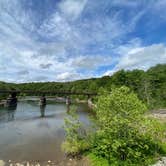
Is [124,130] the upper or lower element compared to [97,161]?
upper

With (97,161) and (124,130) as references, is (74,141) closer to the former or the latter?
(97,161)

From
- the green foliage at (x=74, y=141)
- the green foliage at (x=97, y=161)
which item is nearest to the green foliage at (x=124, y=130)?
the green foliage at (x=97, y=161)

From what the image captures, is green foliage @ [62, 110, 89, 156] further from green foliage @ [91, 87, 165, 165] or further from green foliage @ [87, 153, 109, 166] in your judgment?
green foliage @ [91, 87, 165, 165]

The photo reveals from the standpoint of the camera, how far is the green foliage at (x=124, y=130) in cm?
1171

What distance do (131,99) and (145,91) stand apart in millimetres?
41501

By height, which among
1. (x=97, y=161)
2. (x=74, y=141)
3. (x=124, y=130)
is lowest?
(x=97, y=161)

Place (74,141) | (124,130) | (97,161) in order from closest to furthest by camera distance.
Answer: (124,130) < (97,161) < (74,141)

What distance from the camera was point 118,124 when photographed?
38.8ft

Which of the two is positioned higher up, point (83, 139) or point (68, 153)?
point (83, 139)

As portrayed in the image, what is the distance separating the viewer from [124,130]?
39.3 ft

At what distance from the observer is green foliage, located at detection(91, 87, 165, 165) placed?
11711 mm

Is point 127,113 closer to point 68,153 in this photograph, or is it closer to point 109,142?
point 109,142

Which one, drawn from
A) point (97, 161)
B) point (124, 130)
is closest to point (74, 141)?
point (97, 161)

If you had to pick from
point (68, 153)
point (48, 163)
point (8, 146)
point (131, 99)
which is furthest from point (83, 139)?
point (8, 146)
